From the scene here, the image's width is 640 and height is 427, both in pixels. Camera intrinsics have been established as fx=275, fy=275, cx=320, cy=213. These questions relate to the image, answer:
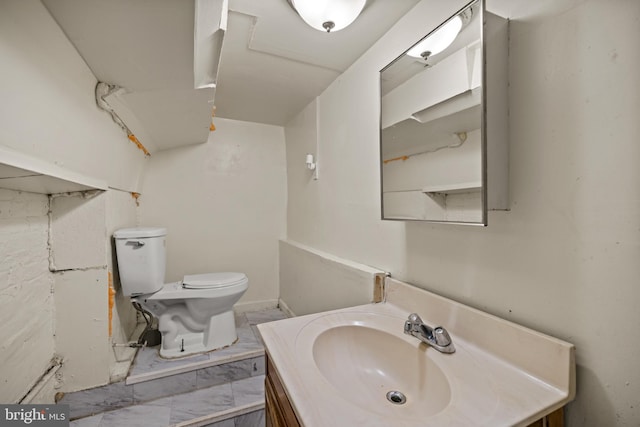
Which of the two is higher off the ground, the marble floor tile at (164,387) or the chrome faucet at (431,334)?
the chrome faucet at (431,334)

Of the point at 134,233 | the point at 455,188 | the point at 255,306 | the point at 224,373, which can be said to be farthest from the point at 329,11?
the point at 255,306

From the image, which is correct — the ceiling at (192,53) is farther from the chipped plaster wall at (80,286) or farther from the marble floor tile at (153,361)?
the marble floor tile at (153,361)

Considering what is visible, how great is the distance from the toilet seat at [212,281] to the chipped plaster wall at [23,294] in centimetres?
68

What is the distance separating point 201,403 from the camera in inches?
60.0

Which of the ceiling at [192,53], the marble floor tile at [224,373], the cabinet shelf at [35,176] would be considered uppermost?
the ceiling at [192,53]

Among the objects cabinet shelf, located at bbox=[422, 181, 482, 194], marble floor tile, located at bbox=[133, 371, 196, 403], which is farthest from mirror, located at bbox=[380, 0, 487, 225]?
marble floor tile, located at bbox=[133, 371, 196, 403]

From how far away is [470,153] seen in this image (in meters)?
0.83

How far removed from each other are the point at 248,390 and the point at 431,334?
130cm

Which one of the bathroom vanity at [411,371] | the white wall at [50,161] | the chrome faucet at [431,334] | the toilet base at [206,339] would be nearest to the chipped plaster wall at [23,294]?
the white wall at [50,161]

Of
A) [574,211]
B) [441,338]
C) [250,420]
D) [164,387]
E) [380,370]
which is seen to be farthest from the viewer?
[164,387]

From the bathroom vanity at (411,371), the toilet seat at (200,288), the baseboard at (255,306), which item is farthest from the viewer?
the baseboard at (255,306)

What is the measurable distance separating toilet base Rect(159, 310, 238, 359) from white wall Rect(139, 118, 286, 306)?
0.69m

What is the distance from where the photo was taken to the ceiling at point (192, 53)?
0.82 m

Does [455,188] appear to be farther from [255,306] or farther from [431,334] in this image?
[255,306]
